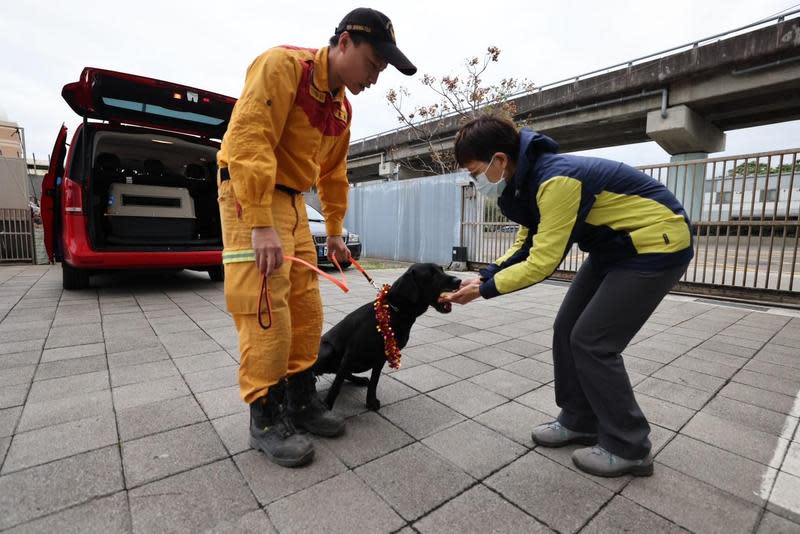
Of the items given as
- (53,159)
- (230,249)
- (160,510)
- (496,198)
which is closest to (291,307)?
(230,249)

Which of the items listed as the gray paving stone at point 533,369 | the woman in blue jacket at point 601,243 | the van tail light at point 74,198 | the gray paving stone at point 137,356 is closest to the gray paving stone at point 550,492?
the woman in blue jacket at point 601,243

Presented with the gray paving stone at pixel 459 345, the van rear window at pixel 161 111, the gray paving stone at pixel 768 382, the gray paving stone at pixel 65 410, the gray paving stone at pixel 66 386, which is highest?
the van rear window at pixel 161 111

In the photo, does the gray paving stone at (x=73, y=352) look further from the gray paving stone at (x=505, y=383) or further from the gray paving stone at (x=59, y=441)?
the gray paving stone at (x=505, y=383)

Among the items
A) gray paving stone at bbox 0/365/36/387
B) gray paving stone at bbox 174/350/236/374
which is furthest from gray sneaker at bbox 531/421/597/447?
gray paving stone at bbox 0/365/36/387

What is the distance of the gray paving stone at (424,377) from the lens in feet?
8.58

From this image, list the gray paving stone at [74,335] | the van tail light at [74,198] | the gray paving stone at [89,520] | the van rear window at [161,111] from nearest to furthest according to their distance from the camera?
1. the gray paving stone at [89,520]
2. the gray paving stone at [74,335]
3. the van rear window at [161,111]
4. the van tail light at [74,198]

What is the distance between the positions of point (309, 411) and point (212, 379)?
94cm

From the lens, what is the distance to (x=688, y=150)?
707 inches

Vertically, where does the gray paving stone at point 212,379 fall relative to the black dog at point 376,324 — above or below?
below

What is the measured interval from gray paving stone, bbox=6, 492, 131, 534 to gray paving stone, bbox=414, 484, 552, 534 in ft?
3.24

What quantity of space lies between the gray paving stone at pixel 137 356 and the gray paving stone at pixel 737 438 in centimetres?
337

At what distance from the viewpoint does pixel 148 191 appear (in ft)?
18.2

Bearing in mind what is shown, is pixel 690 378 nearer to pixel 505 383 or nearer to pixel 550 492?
pixel 505 383

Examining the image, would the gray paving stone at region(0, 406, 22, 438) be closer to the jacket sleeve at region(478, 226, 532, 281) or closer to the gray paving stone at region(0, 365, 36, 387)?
the gray paving stone at region(0, 365, 36, 387)
